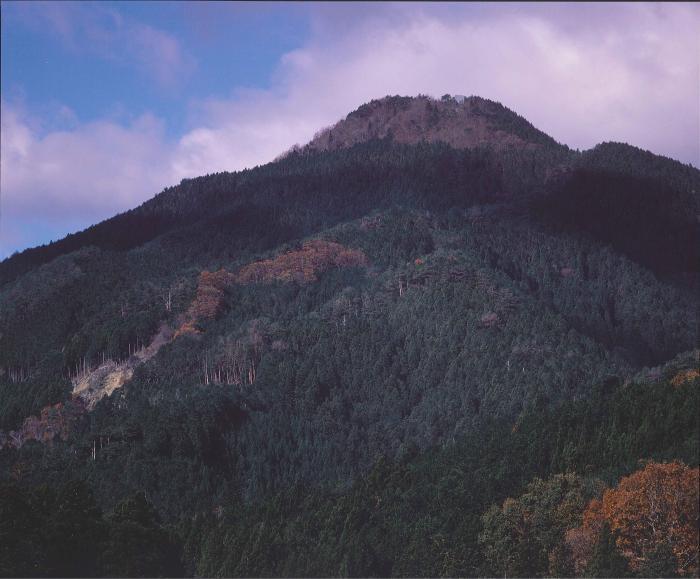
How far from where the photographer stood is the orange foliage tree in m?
84.1

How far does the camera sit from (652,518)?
3406 inches

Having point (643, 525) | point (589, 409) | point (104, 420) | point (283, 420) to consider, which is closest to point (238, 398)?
point (283, 420)

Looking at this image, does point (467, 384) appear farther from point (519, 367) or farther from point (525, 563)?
point (525, 563)

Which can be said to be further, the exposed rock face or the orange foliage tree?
the exposed rock face

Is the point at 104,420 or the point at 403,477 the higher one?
the point at 104,420

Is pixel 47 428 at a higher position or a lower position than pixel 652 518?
higher

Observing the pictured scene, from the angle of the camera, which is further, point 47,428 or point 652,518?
point 47,428

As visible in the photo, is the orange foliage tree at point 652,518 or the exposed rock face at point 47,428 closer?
the orange foliage tree at point 652,518

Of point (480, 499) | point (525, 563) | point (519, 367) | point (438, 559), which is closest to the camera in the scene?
point (525, 563)

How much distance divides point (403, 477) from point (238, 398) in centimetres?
6740

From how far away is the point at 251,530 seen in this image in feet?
381

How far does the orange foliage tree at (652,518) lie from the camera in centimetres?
8406

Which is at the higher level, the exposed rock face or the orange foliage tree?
the exposed rock face

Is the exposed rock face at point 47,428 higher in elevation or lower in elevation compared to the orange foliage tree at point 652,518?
higher
